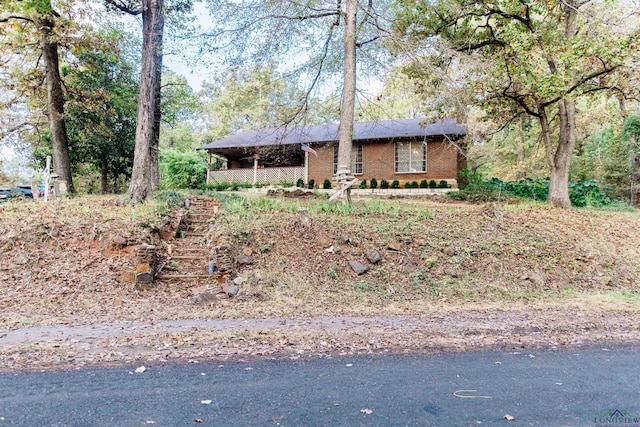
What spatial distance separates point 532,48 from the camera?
11.1 meters

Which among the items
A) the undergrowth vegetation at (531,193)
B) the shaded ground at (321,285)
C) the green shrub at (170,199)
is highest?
the undergrowth vegetation at (531,193)

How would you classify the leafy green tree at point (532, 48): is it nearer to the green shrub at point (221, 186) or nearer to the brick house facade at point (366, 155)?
the brick house facade at point (366, 155)

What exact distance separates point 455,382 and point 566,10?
48.8 ft

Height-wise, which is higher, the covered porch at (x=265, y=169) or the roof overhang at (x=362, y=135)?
the roof overhang at (x=362, y=135)

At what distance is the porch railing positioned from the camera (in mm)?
21625

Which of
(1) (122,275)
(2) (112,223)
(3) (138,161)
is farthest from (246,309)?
(3) (138,161)

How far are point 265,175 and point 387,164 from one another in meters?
7.14

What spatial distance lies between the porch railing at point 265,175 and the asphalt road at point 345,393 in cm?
1822

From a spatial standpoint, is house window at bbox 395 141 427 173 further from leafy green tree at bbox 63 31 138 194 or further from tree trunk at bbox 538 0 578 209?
leafy green tree at bbox 63 31 138 194

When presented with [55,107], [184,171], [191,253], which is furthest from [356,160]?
[191,253]

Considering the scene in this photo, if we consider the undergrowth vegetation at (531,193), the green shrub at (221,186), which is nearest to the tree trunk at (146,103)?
the green shrub at (221,186)

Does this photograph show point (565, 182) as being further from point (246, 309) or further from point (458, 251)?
point (246, 309)

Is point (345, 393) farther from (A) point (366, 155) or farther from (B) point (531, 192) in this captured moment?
(A) point (366, 155)

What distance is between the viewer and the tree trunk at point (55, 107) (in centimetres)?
1330
